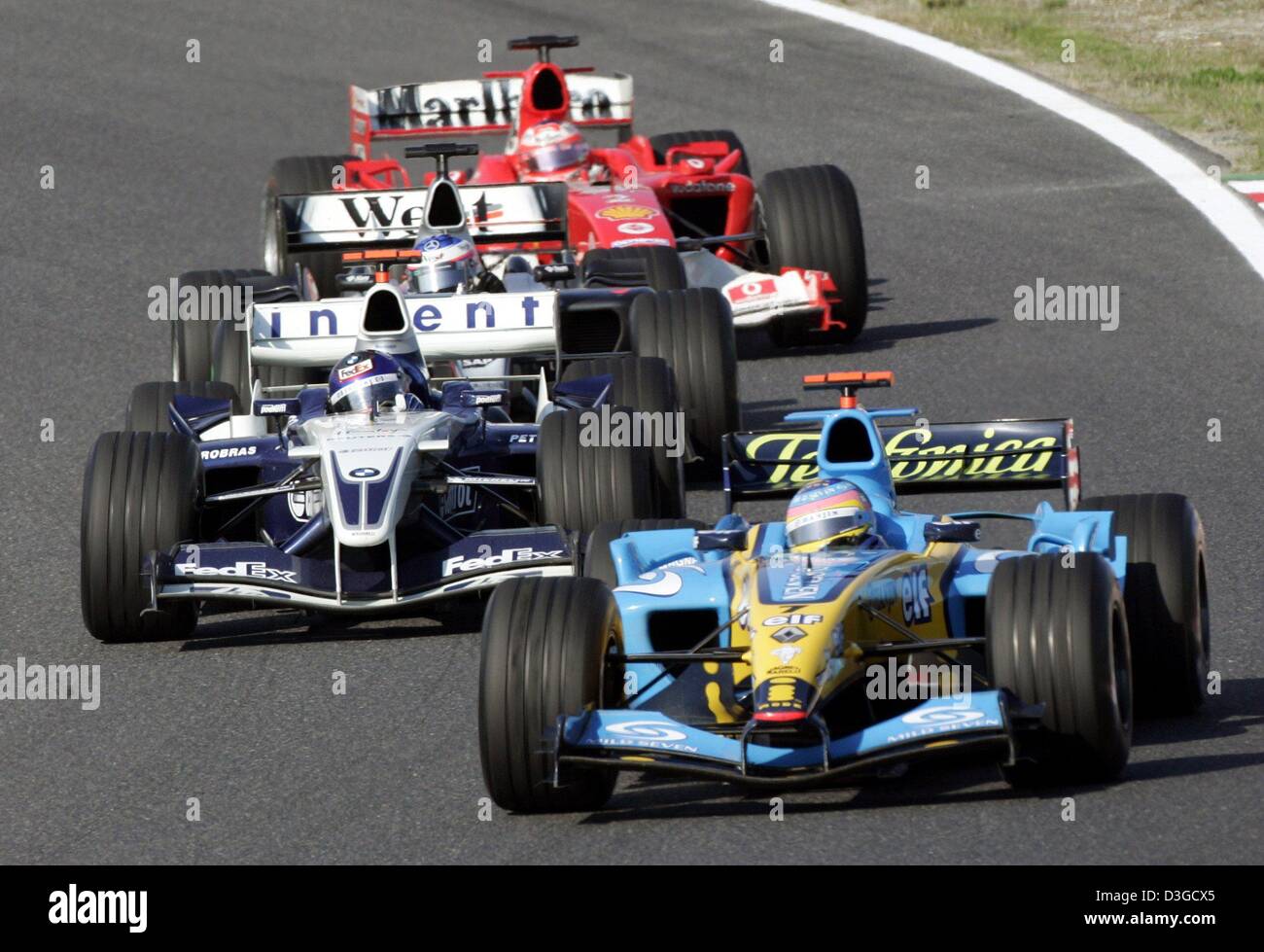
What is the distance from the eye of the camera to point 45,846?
29.6ft

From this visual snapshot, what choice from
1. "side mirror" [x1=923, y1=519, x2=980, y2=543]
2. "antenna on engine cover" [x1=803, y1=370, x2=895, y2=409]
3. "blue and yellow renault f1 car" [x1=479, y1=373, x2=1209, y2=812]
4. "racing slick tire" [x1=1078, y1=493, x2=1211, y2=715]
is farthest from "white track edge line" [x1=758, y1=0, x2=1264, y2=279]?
"side mirror" [x1=923, y1=519, x2=980, y2=543]

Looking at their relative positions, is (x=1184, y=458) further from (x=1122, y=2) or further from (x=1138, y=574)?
(x=1122, y=2)

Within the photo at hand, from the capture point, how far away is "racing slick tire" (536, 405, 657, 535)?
12.0 meters

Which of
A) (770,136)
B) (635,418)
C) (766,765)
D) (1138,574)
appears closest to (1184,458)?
(635,418)

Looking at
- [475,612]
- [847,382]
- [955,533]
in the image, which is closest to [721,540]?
[955,533]

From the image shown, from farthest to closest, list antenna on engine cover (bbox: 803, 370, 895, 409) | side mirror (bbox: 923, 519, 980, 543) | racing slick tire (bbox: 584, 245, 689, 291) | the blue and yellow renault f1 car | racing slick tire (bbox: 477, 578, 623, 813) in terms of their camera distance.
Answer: racing slick tire (bbox: 584, 245, 689, 291) < antenna on engine cover (bbox: 803, 370, 895, 409) < side mirror (bbox: 923, 519, 980, 543) < racing slick tire (bbox: 477, 578, 623, 813) < the blue and yellow renault f1 car

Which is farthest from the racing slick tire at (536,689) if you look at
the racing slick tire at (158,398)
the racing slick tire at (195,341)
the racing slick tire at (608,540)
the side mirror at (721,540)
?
the racing slick tire at (195,341)

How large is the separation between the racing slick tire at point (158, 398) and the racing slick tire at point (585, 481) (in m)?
2.21

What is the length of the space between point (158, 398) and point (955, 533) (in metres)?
5.32

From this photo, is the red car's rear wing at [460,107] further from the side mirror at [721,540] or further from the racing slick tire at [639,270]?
the side mirror at [721,540]

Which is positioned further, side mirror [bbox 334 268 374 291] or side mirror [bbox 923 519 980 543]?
side mirror [bbox 334 268 374 291]

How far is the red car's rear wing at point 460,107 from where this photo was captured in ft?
66.6

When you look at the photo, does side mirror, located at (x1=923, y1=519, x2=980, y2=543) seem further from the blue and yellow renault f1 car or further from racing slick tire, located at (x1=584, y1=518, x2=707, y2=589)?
racing slick tire, located at (x1=584, y1=518, x2=707, y2=589)

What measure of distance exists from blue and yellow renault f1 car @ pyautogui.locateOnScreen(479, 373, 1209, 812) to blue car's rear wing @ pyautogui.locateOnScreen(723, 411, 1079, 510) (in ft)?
0.81
